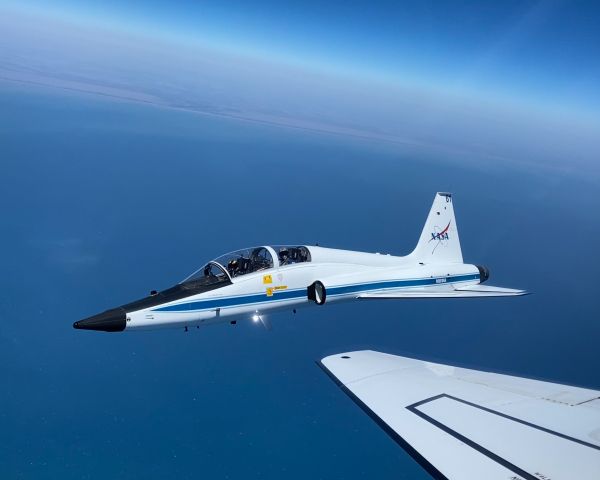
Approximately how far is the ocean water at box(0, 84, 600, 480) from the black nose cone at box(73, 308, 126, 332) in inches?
615

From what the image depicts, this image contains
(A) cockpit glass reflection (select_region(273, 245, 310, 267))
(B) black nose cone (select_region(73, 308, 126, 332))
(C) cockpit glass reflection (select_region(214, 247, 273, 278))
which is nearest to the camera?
(B) black nose cone (select_region(73, 308, 126, 332))

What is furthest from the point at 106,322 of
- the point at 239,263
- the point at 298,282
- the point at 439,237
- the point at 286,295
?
the point at 439,237

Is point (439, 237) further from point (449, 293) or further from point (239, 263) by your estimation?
point (239, 263)

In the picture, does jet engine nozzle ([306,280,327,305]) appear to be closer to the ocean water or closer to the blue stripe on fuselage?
the blue stripe on fuselage

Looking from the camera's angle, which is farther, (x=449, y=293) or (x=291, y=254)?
(x=449, y=293)

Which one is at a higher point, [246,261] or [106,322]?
[246,261]

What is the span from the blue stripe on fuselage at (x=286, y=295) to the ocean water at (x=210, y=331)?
6.72 metres

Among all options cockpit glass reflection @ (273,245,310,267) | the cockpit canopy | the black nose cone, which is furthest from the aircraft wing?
the black nose cone

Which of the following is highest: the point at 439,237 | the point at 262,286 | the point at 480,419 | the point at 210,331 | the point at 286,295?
the point at 439,237

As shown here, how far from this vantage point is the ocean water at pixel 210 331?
25234mm

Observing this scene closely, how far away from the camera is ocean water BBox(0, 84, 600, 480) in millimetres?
25234

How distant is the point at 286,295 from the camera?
1689 centimetres

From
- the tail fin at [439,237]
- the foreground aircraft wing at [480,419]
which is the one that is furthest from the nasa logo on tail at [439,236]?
the foreground aircraft wing at [480,419]

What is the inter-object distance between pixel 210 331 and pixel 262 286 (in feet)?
96.9
